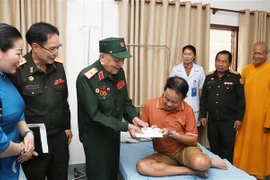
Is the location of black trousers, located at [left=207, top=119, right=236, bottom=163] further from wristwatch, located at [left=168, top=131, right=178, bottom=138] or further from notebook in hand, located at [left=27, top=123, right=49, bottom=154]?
notebook in hand, located at [left=27, top=123, right=49, bottom=154]

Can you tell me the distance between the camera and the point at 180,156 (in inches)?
80.2

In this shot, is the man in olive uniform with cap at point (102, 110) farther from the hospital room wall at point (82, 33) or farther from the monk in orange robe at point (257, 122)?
the monk in orange robe at point (257, 122)

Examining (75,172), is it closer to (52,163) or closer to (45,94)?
(52,163)

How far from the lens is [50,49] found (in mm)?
1574

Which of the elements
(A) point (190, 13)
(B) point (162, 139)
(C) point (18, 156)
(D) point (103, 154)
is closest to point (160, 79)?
(A) point (190, 13)

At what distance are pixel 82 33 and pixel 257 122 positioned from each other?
7.90 ft

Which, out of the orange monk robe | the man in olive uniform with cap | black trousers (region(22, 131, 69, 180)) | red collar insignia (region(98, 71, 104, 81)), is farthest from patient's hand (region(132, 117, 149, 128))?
the orange monk robe

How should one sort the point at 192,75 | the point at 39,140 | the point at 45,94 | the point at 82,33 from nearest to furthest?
1. the point at 39,140
2. the point at 45,94
3. the point at 82,33
4. the point at 192,75

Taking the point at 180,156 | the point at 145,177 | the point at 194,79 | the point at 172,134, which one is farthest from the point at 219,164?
the point at 194,79

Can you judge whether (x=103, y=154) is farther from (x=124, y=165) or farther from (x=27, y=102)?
(x=27, y=102)

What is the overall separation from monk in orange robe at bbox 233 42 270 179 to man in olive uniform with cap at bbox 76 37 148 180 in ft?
5.40

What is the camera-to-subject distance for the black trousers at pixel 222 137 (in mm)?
2949

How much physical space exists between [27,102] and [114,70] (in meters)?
0.65

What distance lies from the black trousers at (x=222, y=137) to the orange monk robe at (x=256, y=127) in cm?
16
